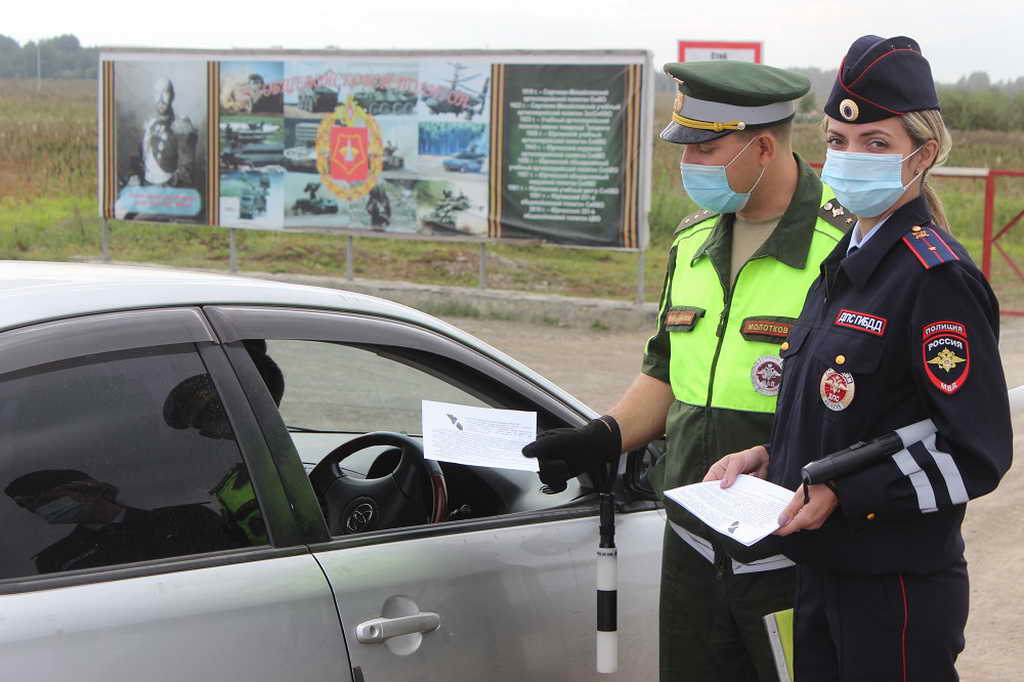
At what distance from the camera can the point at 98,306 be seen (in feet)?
7.37

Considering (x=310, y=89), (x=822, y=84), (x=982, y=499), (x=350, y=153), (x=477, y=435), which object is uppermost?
(x=822, y=84)

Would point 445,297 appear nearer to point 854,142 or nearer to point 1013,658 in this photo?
point 1013,658

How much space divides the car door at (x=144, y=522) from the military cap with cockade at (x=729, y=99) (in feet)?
3.99

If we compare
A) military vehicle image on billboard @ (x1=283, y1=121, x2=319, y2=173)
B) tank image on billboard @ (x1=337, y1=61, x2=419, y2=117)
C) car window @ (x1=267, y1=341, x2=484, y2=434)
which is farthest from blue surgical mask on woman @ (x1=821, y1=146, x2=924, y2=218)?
military vehicle image on billboard @ (x1=283, y1=121, x2=319, y2=173)

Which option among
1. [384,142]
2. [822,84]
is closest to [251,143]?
[384,142]

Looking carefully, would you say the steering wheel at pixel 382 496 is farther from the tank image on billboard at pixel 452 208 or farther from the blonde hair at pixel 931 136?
the tank image on billboard at pixel 452 208

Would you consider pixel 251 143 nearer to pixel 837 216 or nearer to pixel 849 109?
pixel 837 216

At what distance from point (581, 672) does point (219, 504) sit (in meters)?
1.02

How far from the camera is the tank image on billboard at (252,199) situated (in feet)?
42.2

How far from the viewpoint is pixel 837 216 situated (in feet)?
8.73

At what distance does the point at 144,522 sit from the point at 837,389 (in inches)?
50.5

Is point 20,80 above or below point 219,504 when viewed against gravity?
above

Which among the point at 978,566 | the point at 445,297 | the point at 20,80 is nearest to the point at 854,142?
the point at 978,566

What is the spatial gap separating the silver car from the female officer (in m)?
0.65
